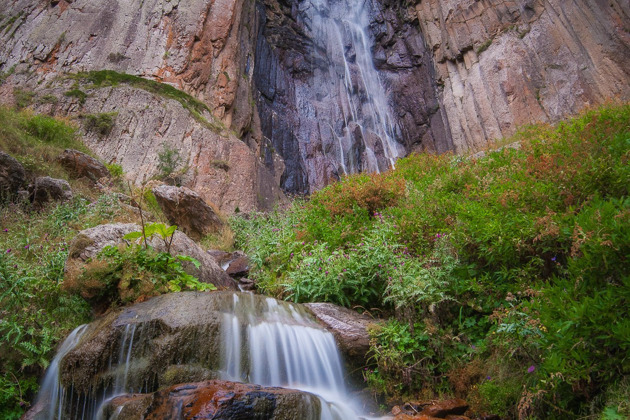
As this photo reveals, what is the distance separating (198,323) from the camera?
13.0 ft

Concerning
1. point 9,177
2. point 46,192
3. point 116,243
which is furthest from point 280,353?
point 9,177

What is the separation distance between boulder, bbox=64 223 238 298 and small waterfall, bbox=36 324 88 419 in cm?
79

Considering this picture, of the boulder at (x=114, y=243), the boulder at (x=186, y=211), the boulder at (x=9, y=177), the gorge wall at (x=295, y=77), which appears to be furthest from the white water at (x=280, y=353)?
the gorge wall at (x=295, y=77)

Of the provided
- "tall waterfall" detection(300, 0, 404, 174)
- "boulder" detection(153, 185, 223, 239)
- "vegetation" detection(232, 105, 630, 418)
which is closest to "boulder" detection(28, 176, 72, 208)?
"boulder" detection(153, 185, 223, 239)

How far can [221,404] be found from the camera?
269cm

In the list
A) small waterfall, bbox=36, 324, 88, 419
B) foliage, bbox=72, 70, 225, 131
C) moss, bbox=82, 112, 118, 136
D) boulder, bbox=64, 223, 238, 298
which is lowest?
small waterfall, bbox=36, 324, 88, 419

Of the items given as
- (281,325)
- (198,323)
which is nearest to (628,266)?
(281,325)

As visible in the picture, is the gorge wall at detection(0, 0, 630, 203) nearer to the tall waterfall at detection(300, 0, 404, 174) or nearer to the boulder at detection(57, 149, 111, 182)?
the tall waterfall at detection(300, 0, 404, 174)

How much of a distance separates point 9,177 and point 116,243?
406 centimetres

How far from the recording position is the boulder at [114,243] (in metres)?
4.68

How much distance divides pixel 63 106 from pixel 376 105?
19039mm

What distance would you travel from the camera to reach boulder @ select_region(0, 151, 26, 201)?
709cm

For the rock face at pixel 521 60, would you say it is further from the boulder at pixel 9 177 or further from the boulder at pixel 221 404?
the boulder at pixel 9 177

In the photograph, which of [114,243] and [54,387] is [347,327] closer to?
[54,387]
